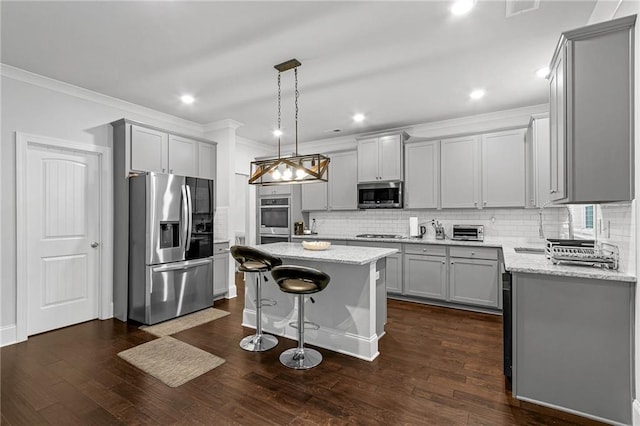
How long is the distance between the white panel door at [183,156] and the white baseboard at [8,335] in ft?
7.85

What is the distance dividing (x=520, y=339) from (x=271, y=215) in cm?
467

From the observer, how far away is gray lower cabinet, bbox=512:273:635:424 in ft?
6.34

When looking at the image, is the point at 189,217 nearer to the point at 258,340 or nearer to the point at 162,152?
the point at 162,152

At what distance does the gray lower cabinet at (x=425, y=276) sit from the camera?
4.53 metres

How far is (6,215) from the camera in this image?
3.23 meters

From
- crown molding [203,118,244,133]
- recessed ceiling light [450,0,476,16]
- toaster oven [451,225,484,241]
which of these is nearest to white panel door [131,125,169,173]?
crown molding [203,118,244,133]

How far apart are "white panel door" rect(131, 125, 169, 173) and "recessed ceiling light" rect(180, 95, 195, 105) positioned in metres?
0.54

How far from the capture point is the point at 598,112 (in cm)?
196

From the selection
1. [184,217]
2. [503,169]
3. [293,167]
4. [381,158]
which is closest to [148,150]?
[184,217]

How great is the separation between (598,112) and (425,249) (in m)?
2.95

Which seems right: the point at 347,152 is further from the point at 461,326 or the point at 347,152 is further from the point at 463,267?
the point at 461,326

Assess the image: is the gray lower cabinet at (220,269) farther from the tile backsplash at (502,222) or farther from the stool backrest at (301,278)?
the stool backrest at (301,278)

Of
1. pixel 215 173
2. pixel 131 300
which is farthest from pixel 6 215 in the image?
pixel 215 173

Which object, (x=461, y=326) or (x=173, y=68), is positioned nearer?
(x=173, y=68)
